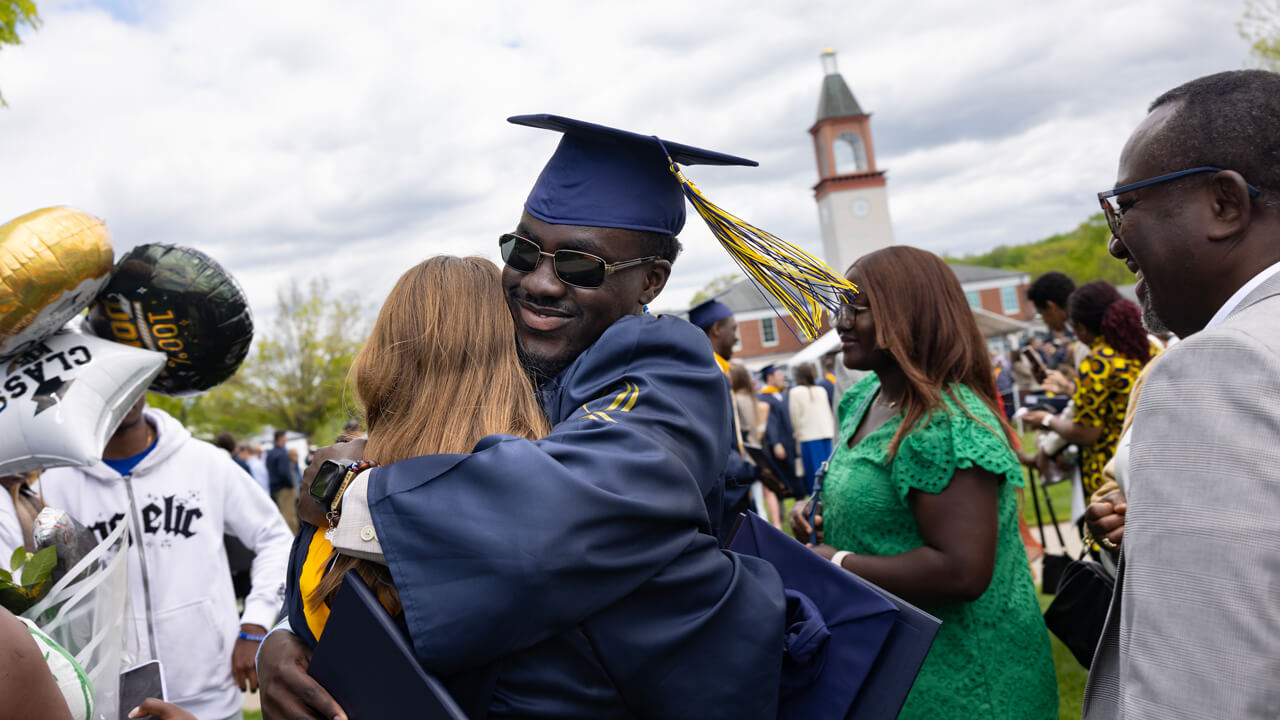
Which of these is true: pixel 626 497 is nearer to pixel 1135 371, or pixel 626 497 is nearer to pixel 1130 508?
pixel 1130 508

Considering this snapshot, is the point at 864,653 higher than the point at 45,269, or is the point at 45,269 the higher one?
the point at 45,269

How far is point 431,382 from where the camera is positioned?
166 cm

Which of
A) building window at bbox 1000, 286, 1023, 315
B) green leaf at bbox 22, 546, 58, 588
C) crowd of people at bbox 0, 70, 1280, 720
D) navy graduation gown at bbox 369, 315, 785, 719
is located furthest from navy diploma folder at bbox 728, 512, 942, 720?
building window at bbox 1000, 286, 1023, 315

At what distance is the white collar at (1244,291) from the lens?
51.9 inches

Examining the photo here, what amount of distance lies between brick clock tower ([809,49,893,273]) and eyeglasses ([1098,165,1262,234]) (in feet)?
137

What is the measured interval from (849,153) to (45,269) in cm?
4621

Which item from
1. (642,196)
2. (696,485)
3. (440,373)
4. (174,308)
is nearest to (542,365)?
(440,373)

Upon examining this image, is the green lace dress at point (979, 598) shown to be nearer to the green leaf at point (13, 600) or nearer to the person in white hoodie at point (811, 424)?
the green leaf at point (13, 600)

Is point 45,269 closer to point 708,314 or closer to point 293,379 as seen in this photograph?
point 708,314

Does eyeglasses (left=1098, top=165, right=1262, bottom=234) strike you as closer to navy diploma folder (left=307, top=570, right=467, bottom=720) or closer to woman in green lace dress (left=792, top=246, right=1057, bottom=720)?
woman in green lace dress (left=792, top=246, right=1057, bottom=720)

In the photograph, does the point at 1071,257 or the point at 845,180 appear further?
the point at 1071,257

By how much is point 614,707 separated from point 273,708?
0.64m

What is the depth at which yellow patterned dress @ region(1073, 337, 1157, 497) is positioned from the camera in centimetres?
470

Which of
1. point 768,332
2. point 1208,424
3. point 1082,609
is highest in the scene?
point 1208,424
